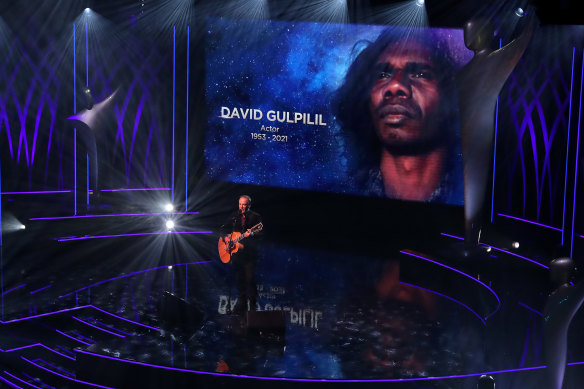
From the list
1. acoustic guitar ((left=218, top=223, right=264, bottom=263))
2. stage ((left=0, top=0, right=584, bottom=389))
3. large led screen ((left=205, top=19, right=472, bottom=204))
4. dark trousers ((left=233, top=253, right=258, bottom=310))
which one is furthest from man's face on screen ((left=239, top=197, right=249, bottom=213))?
large led screen ((left=205, top=19, right=472, bottom=204))

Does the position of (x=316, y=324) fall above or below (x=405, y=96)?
below

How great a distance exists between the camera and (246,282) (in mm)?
6746

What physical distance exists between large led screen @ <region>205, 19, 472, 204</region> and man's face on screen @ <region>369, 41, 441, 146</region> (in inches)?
0.5

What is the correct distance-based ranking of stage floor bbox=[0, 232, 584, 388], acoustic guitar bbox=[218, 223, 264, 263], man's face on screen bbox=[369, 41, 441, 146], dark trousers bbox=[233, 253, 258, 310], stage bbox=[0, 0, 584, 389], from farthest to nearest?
1. man's face on screen bbox=[369, 41, 441, 146]
2. dark trousers bbox=[233, 253, 258, 310]
3. acoustic guitar bbox=[218, 223, 264, 263]
4. stage bbox=[0, 0, 584, 389]
5. stage floor bbox=[0, 232, 584, 388]

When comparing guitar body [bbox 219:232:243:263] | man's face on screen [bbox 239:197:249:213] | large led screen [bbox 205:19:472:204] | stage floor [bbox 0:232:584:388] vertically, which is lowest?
stage floor [bbox 0:232:584:388]

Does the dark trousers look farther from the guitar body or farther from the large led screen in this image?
the large led screen

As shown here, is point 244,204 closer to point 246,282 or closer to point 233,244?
point 233,244

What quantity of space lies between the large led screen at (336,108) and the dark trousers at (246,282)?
2936 millimetres

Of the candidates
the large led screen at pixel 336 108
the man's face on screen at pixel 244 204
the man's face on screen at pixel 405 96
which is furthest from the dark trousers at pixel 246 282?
the man's face on screen at pixel 405 96

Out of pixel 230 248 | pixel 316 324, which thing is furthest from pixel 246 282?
pixel 316 324

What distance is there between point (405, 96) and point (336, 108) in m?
1.09

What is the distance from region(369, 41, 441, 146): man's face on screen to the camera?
8.51 m

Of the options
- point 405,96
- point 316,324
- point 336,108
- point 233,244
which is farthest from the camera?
point 336,108

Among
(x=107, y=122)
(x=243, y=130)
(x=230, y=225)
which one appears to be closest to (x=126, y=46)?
(x=107, y=122)
